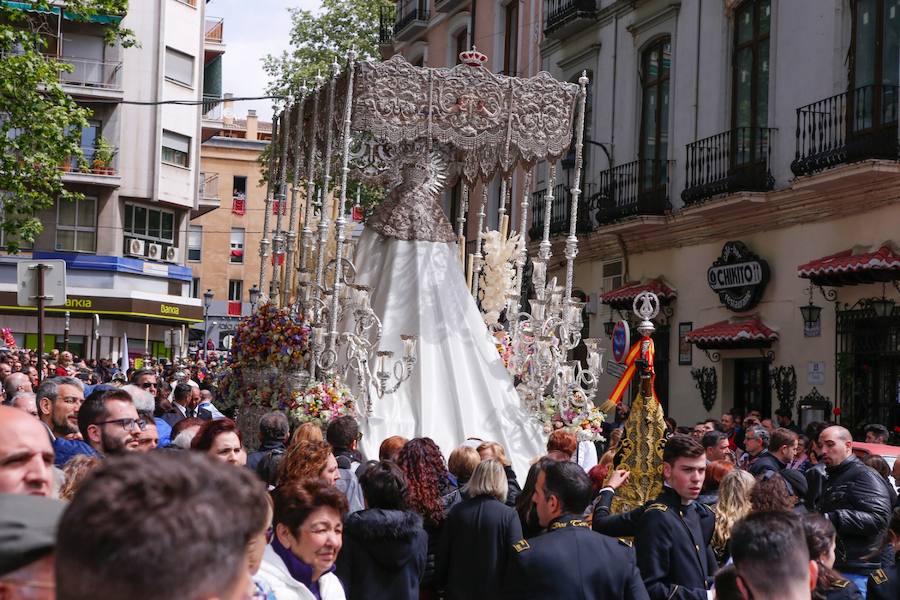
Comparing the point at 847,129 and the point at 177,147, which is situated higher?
the point at 177,147

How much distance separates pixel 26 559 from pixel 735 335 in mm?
19259

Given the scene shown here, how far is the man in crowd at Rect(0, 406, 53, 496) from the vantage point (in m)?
3.28

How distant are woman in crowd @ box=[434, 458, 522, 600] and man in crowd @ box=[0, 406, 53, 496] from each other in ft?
12.8

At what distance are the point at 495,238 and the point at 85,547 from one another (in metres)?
14.3

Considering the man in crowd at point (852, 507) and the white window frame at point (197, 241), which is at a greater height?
the white window frame at point (197, 241)

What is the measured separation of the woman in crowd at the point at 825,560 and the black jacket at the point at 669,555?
1.03 metres

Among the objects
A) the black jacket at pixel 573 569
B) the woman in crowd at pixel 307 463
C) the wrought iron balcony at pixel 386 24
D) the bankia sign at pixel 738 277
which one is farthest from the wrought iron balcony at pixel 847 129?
the wrought iron balcony at pixel 386 24

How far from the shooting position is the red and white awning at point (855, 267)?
17.2 metres

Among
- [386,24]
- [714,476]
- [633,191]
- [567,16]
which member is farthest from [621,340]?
[386,24]

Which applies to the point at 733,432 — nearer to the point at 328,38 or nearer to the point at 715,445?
the point at 715,445

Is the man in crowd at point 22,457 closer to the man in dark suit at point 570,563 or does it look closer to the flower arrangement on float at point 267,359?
the man in dark suit at point 570,563

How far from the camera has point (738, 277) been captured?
21.5m

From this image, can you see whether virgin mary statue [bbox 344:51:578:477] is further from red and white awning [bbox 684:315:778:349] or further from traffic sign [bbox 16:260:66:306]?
red and white awning [bbox 684:315:778:349]

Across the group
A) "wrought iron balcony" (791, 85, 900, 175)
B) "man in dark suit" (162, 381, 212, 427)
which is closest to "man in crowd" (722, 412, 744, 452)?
"wrought iron balcony" (791, 85, 900, 175)
